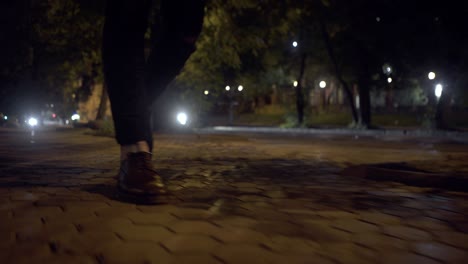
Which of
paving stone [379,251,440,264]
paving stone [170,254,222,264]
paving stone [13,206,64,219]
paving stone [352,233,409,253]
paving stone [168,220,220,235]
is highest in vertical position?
paving stone [13,206,64,219]

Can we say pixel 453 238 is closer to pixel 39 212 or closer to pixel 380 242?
pixel 380 242

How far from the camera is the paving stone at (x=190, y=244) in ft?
10.7

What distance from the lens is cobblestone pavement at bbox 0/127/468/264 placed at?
322 cm

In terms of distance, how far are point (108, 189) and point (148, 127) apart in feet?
3.47

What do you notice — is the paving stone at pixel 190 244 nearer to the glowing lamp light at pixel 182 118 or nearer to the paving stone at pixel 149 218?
the paving stone at pixel 149 218

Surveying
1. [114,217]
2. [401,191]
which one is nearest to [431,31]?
[401,191]

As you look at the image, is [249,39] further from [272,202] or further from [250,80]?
[272,202]

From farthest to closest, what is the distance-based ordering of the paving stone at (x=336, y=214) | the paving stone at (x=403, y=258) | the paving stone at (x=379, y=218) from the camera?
1. the paving stone at (x=336, y=214)
2. the paving stone at (x=379, y=218)
3. the paving stone at (x=403, y=258)

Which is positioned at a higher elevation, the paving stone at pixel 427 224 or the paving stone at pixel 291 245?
the paving stone at pixel 291 245

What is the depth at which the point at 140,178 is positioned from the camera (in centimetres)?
472

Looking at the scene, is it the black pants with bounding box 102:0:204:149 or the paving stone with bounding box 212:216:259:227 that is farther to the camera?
the black pants with bounding box 102:0:204:149

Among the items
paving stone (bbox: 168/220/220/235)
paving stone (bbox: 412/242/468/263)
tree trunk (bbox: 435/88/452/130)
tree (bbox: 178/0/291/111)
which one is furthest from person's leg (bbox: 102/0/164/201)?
tree trunk (bbox: 435/88/452/130)

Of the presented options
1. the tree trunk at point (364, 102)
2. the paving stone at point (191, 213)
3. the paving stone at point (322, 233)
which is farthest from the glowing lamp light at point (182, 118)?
the paving stone at point (322, 233)

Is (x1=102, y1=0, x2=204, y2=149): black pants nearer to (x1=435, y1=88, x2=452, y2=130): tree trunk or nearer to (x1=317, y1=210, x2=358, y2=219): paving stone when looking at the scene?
A: (x1=317, y1=210, x2=358, y2=219): paving stone
